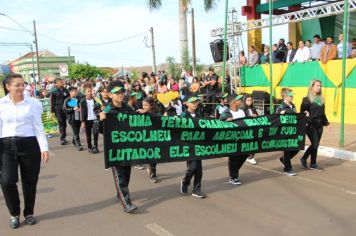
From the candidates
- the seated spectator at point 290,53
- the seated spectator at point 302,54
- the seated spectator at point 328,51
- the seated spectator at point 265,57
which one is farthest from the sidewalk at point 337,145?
the seated spectator at point 265,57

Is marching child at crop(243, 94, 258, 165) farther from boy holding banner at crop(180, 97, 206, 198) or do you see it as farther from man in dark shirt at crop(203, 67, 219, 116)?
man in dark shirt at crop(203, 67, 219, 116)

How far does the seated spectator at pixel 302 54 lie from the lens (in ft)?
49.1

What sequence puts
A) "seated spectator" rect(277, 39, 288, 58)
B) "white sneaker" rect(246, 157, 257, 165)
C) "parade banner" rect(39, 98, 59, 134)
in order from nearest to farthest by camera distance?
"white sneaker" rect(246, 157, 257, 165) → "parade banner" rect(39, 98, 59, 134) → "seated spectator" rect(277, 39, 288, 58)

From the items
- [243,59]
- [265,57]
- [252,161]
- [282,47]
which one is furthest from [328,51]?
[252,161]

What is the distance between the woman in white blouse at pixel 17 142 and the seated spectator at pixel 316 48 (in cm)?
1150

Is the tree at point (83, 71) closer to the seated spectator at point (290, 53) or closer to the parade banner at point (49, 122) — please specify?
the seated spectator at point (290, 53)

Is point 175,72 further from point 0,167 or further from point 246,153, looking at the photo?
point 0,167

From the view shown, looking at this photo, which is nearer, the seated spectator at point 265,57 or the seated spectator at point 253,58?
the seated spectator at point 265,57

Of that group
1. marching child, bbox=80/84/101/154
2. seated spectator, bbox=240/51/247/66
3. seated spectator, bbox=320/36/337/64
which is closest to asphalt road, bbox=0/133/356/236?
marching child, bbox=80/84/101/154

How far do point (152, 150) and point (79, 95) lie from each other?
19.3 ft

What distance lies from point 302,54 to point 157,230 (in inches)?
464

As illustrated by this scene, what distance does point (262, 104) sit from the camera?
51.7 feet

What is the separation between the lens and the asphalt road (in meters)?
5.02

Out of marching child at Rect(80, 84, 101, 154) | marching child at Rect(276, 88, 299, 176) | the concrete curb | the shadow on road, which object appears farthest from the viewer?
marching child at Rect(80, 84, 101, 154)
